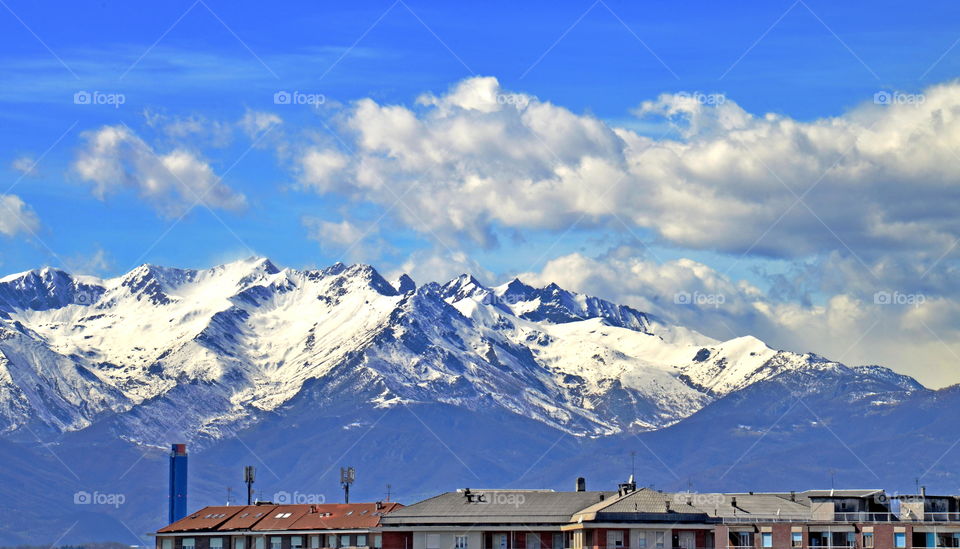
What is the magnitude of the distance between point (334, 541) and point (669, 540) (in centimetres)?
4553

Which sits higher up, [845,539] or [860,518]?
[860,518]

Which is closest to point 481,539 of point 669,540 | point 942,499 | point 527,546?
point 527,546

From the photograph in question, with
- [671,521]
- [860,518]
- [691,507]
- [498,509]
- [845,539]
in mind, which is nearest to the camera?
[845,539]

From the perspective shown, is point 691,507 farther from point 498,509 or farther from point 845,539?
point 498,509

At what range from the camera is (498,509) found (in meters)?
180

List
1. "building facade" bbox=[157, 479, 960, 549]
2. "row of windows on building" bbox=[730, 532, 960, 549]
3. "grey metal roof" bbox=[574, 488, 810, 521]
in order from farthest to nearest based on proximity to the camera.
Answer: "grey metal roof" bbox=[574, 488, 810, 521], "building facade" bbox=[157, 479, 960, 549], "row of windows on building" bbox=[730, 532, 960, 549]

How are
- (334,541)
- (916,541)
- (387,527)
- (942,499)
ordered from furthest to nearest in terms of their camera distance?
(334,541)
(387,527)
(942,499)
(916,541)

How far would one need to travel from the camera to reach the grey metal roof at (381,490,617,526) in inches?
6939

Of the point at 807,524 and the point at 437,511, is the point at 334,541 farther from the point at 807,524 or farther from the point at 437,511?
the point at 807,524

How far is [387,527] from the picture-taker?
179125mm

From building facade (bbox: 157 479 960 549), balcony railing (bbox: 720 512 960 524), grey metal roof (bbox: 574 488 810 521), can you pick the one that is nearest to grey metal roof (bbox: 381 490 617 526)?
building facade (bbox: 157 479 960 549)


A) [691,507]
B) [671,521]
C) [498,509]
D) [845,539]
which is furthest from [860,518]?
[498,509]

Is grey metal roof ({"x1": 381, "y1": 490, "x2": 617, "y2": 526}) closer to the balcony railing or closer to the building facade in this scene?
the building facade

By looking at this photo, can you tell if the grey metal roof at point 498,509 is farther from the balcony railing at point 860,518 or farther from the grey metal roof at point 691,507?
the balcony railing at point 860,518
